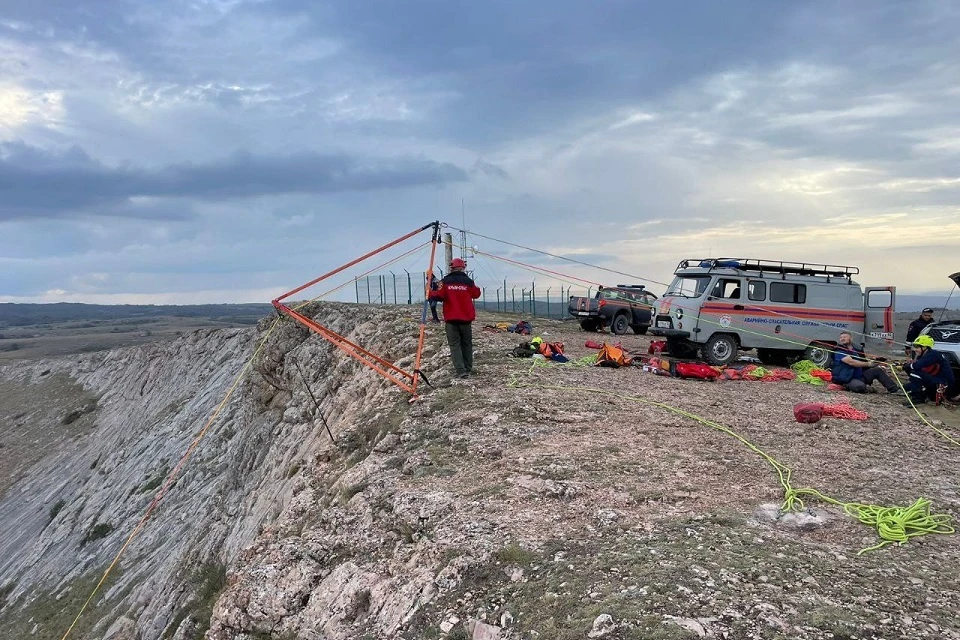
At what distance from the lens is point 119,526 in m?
21.1

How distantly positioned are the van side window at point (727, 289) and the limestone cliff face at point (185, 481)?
7.11m

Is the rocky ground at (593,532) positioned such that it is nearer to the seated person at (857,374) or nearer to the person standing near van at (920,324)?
the seated person at (857,374)

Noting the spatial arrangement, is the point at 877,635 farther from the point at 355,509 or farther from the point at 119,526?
the point at 119,526

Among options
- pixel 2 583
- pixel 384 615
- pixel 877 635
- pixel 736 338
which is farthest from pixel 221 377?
pixel 877 635

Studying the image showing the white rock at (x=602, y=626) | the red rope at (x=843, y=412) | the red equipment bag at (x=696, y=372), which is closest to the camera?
the white rock at (x=602, y=626)

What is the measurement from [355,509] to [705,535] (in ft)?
11.9

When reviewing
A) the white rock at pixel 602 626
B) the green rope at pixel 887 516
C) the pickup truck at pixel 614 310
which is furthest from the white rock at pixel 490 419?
the pickup truck at pixel 614 310

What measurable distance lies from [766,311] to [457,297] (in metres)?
8.33

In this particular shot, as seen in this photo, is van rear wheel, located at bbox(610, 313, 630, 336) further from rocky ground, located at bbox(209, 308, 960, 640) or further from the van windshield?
rocky ground, located at bbox(209, 308, 960, 640)

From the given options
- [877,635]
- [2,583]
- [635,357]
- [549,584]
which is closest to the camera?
[877,635]

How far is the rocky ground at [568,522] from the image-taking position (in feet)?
13.0

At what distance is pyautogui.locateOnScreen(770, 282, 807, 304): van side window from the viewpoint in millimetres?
14297

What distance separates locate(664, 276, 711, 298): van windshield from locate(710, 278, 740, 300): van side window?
253 mm

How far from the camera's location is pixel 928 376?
10.5 meters
